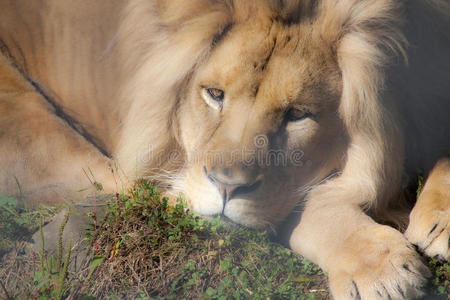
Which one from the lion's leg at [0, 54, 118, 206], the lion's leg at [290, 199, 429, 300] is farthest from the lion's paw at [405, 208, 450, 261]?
the lion's leg at [0, 54, 118, 206]

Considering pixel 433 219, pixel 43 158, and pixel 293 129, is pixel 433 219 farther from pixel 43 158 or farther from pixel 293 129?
pixel 43 158

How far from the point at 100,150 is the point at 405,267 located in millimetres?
2104

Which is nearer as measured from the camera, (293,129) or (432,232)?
(432,232)

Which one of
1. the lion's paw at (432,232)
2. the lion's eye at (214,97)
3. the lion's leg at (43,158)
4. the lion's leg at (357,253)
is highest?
the lion's eye at (214,97)

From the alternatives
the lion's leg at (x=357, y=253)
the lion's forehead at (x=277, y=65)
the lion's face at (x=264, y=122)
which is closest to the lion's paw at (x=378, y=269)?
the lion's leg at (x=357, y=253)

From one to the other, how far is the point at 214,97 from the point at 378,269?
1175mm

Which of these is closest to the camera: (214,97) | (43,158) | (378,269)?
(378,269)

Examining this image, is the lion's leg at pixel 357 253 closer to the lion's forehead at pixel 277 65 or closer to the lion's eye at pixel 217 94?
the lion's forehead at pixel 277 65

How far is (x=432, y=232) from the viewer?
2510 millimetres

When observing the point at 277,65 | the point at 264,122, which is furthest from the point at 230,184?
the point at 277,65

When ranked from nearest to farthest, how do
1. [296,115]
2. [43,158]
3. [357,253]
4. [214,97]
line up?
[357,253] < [296,115] < [214,97] < [43,158]

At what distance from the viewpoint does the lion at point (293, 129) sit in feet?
8.34

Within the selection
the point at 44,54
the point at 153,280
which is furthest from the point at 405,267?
the point at 44,54

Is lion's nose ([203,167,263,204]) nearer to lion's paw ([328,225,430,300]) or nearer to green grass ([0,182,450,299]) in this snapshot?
green grass ([0,182,450,299])
